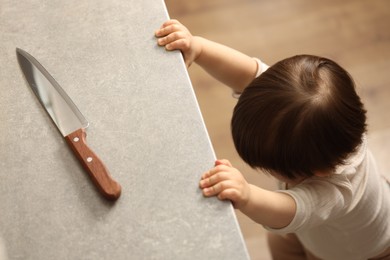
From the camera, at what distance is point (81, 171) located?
619 millimetres

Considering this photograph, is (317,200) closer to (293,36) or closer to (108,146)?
(108,146)

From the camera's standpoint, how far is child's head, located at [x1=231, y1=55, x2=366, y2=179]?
0.67 meters

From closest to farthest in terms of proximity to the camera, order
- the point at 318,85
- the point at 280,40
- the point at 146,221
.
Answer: the point at 146,221 → the point at 318,85 → the point at 280,40

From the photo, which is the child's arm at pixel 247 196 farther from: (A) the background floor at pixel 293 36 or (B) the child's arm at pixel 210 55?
(A) the background floor at pixel 293 36

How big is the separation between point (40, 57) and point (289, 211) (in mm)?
379

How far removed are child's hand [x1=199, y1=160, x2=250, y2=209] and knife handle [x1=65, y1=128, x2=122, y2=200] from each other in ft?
0.32

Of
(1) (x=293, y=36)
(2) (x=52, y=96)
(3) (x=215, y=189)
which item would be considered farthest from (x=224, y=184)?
(1) (x=293, y=36)

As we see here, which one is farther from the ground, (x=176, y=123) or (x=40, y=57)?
(x=40, y=57)

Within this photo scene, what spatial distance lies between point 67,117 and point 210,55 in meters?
0.26

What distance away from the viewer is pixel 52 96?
67 cm

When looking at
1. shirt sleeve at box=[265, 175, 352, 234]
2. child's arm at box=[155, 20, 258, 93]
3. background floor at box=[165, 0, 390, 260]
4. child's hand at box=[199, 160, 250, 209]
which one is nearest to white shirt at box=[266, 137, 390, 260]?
shirt sleeve at box=[265, 175, 352, 234]

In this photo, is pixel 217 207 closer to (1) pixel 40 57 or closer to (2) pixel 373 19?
(1) pixel 40 57

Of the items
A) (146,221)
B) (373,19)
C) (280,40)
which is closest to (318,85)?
(146,221)

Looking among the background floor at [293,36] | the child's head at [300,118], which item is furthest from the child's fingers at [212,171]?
the background floor at [293,36]
